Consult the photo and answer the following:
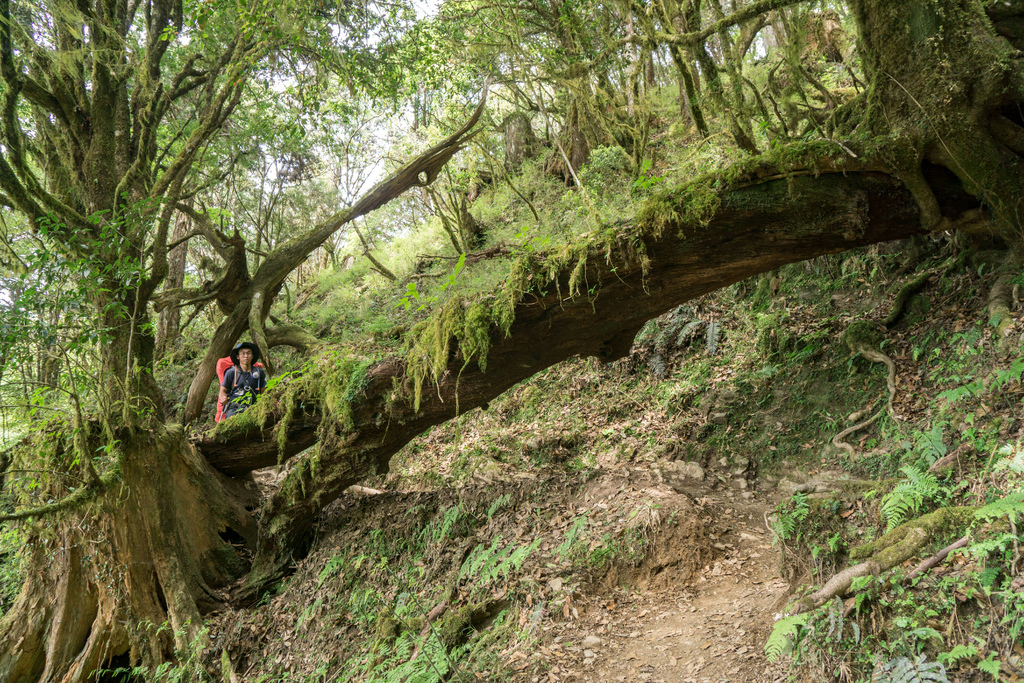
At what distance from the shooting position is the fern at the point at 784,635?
3297 millimetres

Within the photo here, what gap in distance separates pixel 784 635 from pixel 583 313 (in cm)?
326

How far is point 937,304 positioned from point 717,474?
9.55 ft

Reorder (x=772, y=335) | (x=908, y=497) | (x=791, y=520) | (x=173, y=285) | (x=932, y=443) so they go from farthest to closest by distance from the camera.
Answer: (x=173, y=285)
(x=772, y=335)
(x=932, y=443)
(x=791, y=520)
(x=908, y=497)

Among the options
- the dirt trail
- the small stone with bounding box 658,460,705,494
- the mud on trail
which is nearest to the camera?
the dirt trail

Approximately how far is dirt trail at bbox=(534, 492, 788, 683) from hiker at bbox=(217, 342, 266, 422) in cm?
568

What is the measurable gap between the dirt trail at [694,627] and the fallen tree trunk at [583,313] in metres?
2.37

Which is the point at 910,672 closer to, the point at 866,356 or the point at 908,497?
the point at 908,497

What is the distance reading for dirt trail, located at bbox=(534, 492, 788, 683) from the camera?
3863mm

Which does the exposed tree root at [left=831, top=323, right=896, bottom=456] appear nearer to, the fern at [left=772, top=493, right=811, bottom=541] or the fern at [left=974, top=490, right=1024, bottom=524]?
the fern at [left=772, top=493, right=811, bottom=541]

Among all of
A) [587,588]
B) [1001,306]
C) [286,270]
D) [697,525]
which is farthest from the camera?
[286,270]

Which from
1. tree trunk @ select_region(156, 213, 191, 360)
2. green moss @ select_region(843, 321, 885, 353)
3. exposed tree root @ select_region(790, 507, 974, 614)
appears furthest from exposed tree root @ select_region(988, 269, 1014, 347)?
tree trunk @ select_region(156, 213, 191, 360)

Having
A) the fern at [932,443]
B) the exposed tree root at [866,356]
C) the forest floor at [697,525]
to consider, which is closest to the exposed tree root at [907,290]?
the forest floor at [697,525]

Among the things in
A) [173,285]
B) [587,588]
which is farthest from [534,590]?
[173,285]

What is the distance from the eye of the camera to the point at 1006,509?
2936 millimetres
